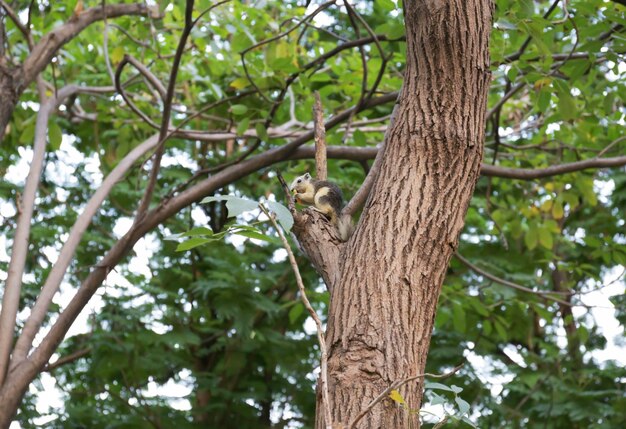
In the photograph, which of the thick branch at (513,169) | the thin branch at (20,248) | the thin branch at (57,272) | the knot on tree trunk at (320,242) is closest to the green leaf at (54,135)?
the thin branch at (20,248)

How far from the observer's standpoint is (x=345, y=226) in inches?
99.7

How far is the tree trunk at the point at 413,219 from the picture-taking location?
197 cm

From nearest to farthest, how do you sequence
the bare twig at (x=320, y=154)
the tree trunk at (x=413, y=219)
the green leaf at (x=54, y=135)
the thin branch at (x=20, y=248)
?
the tree trunk at (x=413, y=219), the bare twig at (x=320, y=154), the thin branch at (x=20, y=248), the green leaf at (x=54, y=135)

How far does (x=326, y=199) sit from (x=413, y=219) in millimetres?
1209

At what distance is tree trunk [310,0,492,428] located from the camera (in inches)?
77.5

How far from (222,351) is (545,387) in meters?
2.76

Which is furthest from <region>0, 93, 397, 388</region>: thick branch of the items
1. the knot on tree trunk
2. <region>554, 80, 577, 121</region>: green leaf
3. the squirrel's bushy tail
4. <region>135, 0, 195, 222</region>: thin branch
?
the knot on tree trunk

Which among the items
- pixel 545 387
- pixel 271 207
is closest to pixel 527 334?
pixel 545 387

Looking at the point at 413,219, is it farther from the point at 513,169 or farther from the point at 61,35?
the point at 61,35

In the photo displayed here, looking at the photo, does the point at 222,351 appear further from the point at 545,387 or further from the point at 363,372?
the point at 363,372

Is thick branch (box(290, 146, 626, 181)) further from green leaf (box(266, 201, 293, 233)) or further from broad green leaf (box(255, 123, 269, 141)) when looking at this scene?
green leaf (box(266, 201, 293, 233))

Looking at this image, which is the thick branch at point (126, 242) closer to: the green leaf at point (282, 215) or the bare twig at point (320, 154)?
the bare twig at point (320, 154)

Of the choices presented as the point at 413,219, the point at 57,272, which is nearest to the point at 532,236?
the point at 57,272

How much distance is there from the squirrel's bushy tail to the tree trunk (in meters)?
0.28
